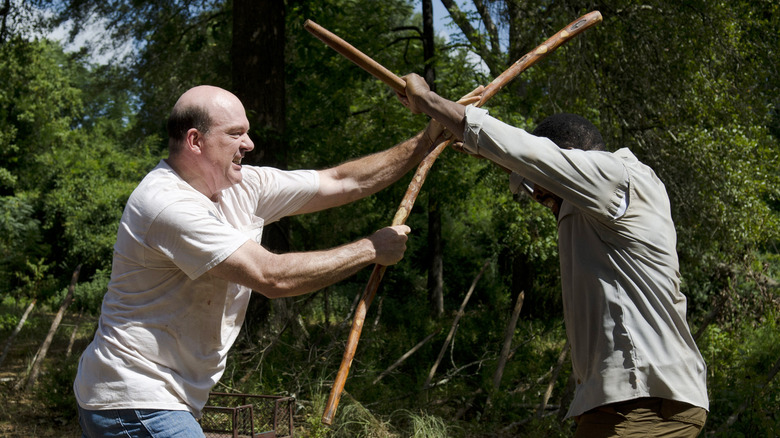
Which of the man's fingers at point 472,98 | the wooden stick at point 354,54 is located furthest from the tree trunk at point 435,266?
the wooden stick at point 354,54

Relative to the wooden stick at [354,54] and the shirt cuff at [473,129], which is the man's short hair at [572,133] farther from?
the wooden stick at [354,54]

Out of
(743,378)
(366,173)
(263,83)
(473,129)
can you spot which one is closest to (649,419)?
(473,129)

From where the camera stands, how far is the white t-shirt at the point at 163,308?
236 centimetres

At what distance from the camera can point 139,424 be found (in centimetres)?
233

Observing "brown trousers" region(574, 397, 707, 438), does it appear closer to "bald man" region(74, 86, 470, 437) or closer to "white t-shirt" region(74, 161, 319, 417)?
"bald man" region(74, 86, 470, 437)

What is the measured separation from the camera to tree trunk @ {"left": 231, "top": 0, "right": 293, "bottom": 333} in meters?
7.68

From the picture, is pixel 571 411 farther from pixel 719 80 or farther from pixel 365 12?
pixel 365 12

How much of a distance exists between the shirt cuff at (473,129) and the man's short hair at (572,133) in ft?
1.06

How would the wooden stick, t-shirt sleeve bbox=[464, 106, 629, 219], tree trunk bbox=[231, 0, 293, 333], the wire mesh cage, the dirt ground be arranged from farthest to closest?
tree trunk bbox=[231, 0, 293, 333] → the dirt ground → the wire mesh cage → the wooden stick → t-shirt sleeve bbox=[464, 106, 629, 219]

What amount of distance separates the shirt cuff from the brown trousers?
1.09 metres

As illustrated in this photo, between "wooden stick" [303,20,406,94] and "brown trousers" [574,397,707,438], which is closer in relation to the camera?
Result: "brown trousers" [574,397,707,438]

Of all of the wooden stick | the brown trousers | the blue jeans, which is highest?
the wooden stick

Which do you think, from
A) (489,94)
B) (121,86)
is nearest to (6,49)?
(121,86)

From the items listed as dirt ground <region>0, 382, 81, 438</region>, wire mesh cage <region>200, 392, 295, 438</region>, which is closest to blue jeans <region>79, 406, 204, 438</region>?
wire mesh cage <region>200, 392, 295, 438</region>
